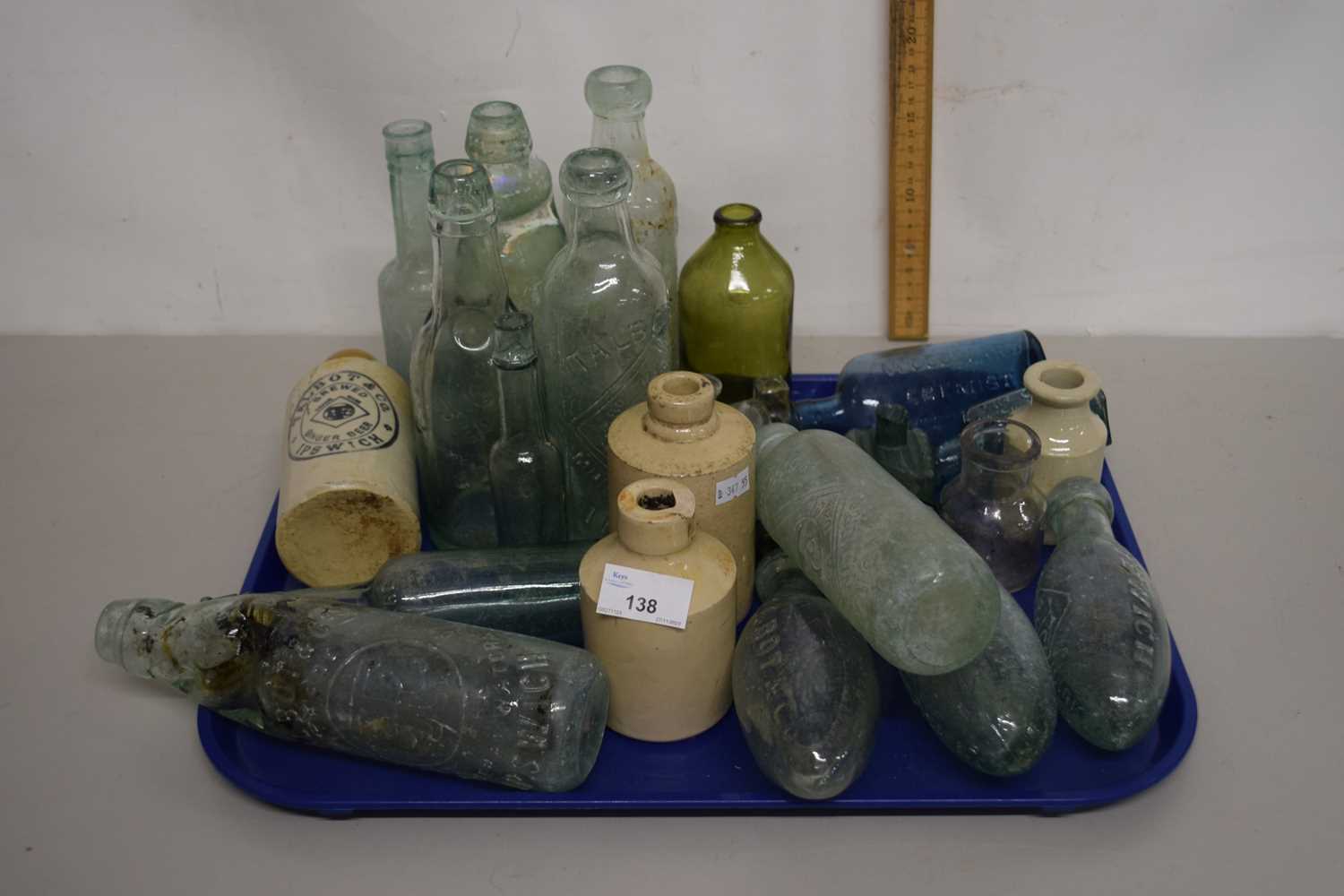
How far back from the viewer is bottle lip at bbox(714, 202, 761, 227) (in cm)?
178

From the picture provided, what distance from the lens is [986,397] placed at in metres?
1.82

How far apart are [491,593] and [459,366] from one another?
29 cm

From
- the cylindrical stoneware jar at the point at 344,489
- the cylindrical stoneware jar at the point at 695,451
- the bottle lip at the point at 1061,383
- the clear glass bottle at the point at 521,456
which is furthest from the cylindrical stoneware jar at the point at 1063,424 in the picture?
the cylindrical stoneware jar at the point at 344,489

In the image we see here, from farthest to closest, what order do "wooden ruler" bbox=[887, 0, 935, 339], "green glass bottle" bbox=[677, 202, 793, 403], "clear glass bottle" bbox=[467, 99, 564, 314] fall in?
1. "wooden ruler" bbox=[887, 0, 935, 339]
2. "green glass bottle" bbox=[677, 202, 793, 403]
3. "clear glass bottle" bbox=[467, 99, 564, 314]

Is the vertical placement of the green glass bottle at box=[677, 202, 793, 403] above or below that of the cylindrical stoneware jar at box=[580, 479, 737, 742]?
above

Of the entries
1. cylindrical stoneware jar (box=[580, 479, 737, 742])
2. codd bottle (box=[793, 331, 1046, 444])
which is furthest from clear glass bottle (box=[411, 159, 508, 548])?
codd bottle (box=[793, 331, 1046, 444])

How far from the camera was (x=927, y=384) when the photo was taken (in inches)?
70.8

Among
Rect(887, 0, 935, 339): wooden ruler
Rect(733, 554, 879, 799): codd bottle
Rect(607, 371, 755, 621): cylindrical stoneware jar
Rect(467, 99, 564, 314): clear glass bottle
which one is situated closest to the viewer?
Rect(733, 554, 879, 799): codd bottle

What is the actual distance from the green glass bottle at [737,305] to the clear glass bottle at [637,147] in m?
0.05

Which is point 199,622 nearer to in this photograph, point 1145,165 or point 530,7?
point 530,7

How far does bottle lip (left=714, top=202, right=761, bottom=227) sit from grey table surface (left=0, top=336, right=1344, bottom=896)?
0.63 meters

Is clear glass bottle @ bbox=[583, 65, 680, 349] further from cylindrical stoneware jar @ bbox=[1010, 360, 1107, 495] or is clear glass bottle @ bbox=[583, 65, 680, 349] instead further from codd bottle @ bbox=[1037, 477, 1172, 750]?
codd bottle @ bbox=[1037, 477, 1172, 750]

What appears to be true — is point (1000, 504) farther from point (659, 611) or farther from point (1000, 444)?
point (659, 611)

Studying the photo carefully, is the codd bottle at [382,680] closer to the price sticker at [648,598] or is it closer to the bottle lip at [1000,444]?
the price sticker at [648,598]
